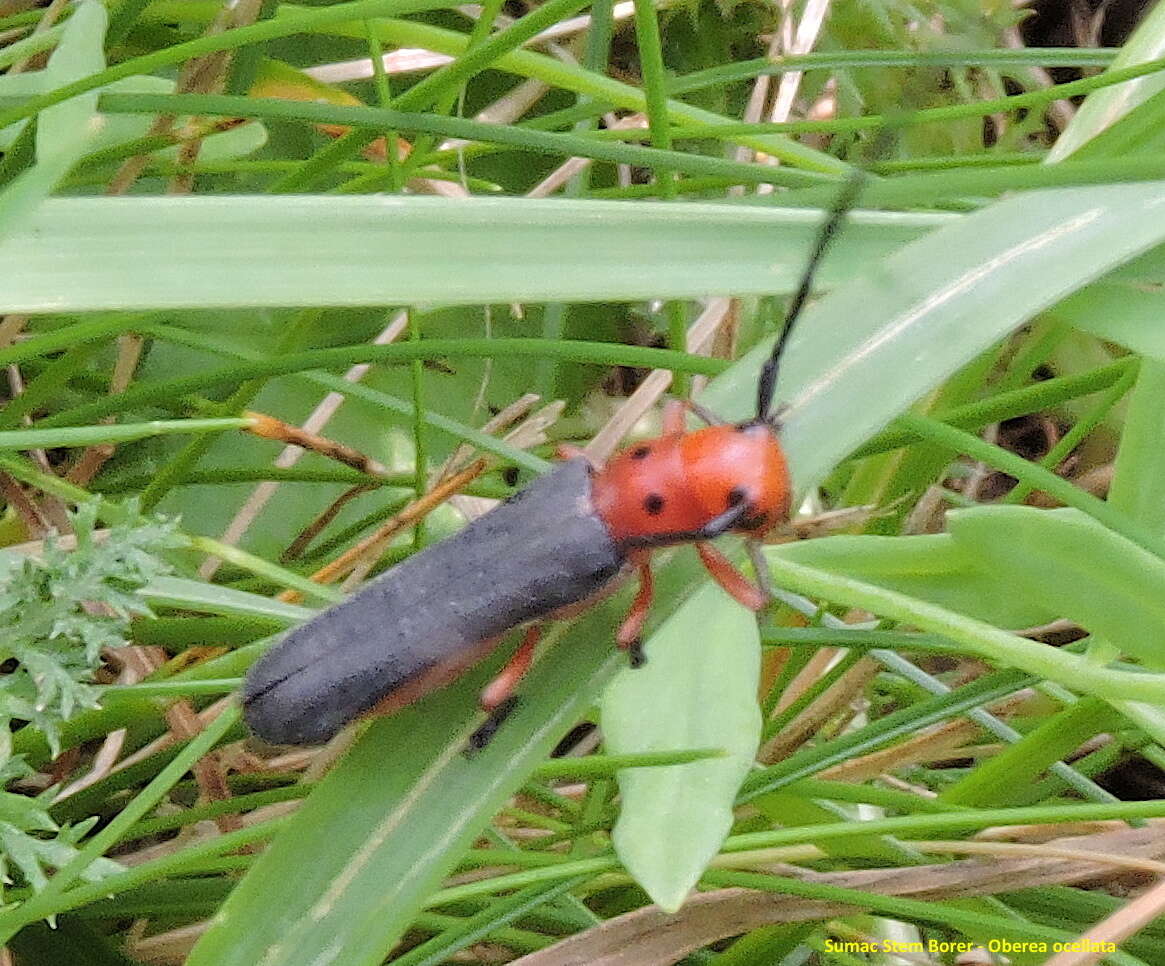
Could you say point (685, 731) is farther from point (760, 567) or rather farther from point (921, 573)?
point (921, 573)

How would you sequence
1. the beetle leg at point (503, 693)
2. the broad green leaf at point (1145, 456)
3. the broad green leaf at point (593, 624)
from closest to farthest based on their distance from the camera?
the broad green leaf at point (593, 624)
the beetle leg at point (503, 693)
the broad green leaf at point (1145, 456)

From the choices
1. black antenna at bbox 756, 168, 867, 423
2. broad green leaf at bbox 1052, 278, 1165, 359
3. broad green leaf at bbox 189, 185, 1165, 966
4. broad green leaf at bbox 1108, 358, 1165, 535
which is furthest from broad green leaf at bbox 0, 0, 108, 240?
broad green leaf at bbox 1108, 358, 1165, 535

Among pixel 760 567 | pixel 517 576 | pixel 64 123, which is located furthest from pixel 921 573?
pixel 64 123

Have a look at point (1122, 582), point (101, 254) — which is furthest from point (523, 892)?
point (101, 254)

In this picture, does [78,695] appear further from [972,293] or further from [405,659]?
[972,293]

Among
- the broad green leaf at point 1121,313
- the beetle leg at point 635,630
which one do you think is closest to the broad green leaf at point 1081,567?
the broad green leaf at point 1121,313

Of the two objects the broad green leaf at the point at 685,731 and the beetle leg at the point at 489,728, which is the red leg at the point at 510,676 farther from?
the broad green leaf at the point at 685,731
